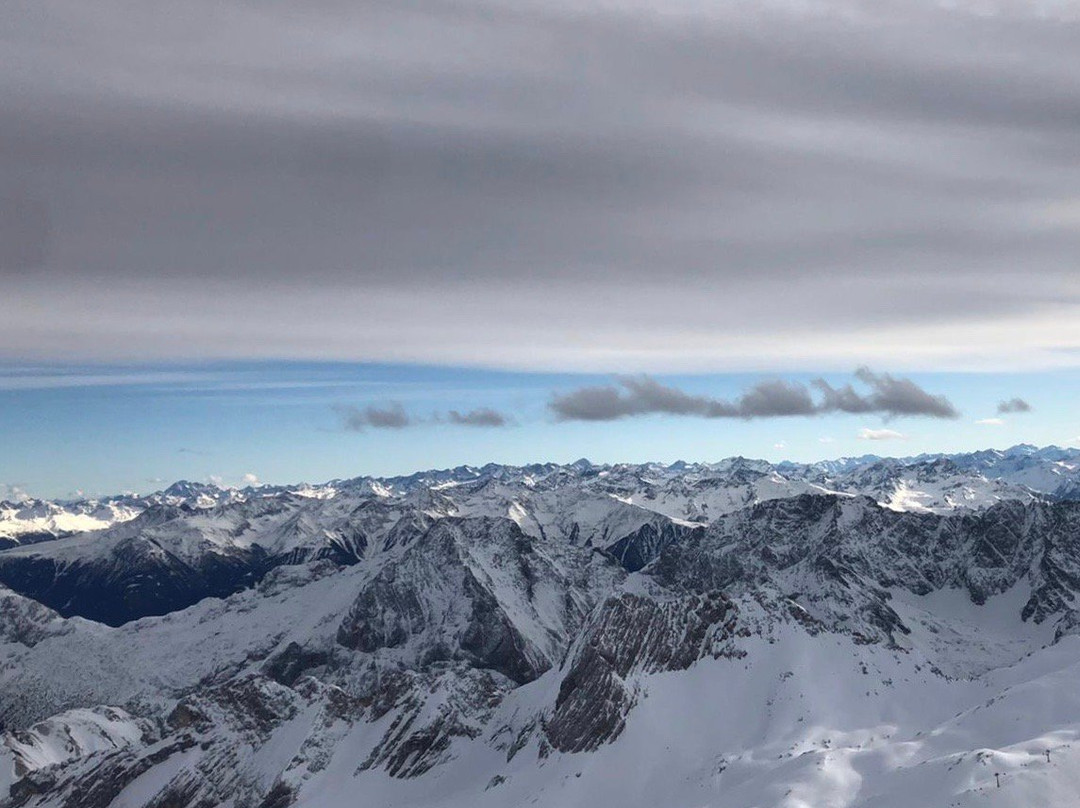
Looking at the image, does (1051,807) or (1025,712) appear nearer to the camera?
(1051,807)

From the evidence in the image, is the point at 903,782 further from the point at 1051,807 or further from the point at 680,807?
the point at 680,807

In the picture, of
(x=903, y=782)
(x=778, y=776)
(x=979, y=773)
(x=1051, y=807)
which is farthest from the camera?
(x=778, y=776)

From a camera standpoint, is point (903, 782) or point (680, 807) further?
point (680, 807)

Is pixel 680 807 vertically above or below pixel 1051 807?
below

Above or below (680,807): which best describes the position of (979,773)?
above

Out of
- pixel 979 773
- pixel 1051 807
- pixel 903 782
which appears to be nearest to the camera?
pixel 1051 807

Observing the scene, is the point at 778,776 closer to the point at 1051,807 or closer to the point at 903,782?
the point at 903,782

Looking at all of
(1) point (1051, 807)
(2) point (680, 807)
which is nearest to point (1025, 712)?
(1) point (1051, 807)

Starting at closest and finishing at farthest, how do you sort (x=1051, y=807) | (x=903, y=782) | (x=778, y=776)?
(x=1051, y=807)
(x=903, y=782)
(x=778, y=776)

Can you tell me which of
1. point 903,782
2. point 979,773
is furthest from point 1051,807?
point 903,782
